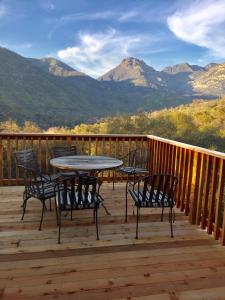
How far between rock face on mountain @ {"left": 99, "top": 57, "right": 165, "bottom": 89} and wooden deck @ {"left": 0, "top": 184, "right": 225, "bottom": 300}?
45881mm

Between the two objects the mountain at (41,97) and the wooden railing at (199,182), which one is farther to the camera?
the mountain at (41,97)

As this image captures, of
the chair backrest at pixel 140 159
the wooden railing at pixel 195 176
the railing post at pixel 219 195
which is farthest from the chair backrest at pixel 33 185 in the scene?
the chair backrest at pixel 140 159

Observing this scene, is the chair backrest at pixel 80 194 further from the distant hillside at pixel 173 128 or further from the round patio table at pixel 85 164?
the distant hillside at pixel 173 128

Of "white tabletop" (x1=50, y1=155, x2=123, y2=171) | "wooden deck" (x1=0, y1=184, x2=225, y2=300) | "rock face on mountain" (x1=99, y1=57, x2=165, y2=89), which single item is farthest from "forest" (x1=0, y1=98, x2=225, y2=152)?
"rock face on mountain" (x1=99, y1=57, x2=165, y2=89)

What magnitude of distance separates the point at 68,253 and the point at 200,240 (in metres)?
1.51

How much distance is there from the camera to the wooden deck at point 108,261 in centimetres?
221

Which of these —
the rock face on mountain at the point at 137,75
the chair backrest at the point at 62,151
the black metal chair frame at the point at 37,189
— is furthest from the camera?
the rock face on mountain at the point at 137,75

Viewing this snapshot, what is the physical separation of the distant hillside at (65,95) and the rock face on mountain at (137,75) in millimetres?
1232

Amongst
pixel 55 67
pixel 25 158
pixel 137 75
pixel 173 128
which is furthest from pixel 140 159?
pixel 137 75

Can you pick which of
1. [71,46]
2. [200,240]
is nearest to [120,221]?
[200,240]

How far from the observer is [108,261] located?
8.65 ft

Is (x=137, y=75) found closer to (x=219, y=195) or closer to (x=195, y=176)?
(x=195, y=176)

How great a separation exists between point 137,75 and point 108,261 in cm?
5791

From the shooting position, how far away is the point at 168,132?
60.8 ft
